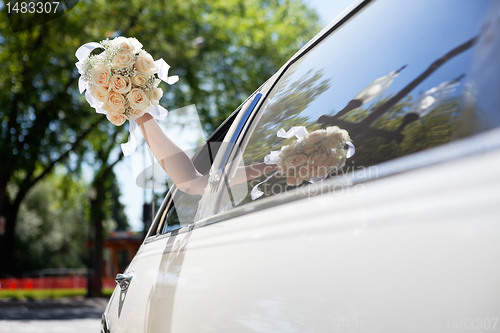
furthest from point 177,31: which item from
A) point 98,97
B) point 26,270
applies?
point 26,270

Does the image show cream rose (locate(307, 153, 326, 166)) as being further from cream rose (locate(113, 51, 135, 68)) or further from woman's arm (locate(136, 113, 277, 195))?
cream rose (locate(113, 51, 135, 68))

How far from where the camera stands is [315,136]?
1342 millimetres

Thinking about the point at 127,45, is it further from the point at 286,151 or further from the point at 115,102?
the point at 286,151

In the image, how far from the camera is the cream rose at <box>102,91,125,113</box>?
6.30 feet

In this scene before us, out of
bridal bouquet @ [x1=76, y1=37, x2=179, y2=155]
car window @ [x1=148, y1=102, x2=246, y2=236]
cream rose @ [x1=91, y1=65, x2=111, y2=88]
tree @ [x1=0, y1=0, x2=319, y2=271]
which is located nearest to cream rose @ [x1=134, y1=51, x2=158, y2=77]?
bridal bouquet @ [x1=76, y1=37, x2=179, y2=155]

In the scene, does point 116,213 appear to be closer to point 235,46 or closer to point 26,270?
point 26,270

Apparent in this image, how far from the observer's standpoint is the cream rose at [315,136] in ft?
4.36

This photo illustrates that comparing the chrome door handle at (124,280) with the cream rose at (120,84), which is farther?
the chrome door handle at (124,280)

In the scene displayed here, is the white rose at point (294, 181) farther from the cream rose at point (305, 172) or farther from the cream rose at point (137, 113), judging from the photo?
the cream rose at point (137, 113)

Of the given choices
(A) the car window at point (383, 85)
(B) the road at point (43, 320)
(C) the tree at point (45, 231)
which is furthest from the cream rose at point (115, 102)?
(C) the tree at point (45, 231)

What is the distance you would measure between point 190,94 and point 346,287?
51.5 ft

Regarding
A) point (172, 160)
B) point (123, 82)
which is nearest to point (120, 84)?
point (123, 82)

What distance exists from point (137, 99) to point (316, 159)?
3.04 ft

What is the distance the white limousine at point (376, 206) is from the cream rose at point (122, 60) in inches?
30.9
